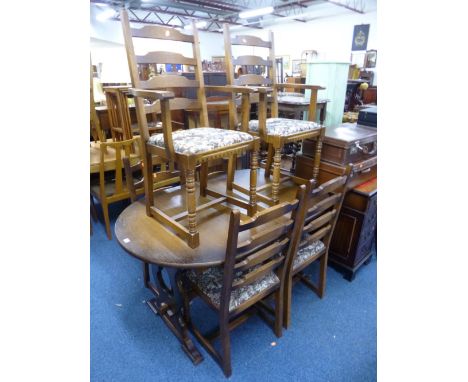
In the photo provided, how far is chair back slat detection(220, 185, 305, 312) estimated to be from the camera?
0.99 meters

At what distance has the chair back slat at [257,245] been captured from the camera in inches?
39.1

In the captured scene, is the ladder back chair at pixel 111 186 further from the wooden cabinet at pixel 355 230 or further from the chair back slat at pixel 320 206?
the wooden cabinet at pixel 355 230

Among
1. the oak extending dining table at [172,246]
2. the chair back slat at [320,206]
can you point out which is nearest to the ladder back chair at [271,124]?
the oak extending dining table at [172,246]

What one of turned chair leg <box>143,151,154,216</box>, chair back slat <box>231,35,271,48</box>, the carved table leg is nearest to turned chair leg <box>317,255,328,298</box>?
the carved table leg

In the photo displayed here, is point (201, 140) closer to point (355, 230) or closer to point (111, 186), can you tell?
point (355, 230)

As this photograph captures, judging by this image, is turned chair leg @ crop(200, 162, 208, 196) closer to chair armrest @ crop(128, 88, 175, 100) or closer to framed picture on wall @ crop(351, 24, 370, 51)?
chair armrest @ crop(128, 88, 175, 100)

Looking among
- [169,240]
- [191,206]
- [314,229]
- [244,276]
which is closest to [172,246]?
[169,240]

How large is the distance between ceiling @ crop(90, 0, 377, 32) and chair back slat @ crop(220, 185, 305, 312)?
7402mm

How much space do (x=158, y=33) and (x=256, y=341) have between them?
1.70 metres

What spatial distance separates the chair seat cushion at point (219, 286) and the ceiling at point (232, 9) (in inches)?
290
